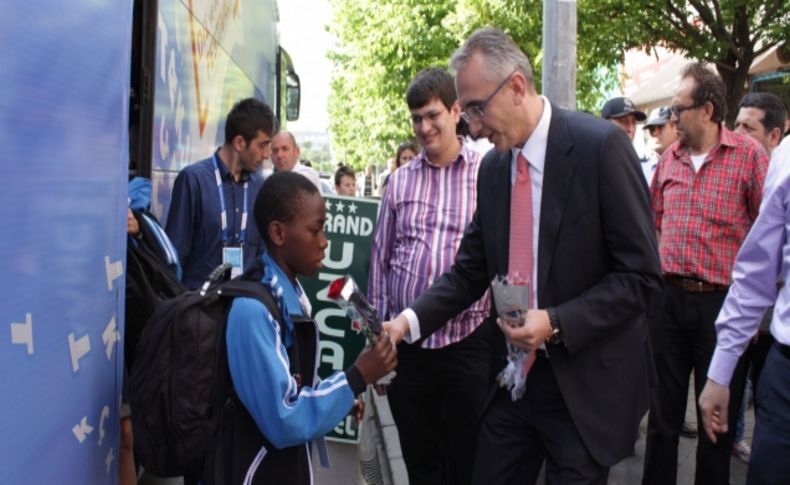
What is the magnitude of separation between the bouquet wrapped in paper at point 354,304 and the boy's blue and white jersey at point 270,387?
0.72ft

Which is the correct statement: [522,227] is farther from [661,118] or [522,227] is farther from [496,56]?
[661,118]

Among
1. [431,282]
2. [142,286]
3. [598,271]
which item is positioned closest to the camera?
[598,271]

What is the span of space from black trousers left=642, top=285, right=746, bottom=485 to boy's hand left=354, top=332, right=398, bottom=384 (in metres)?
2.35

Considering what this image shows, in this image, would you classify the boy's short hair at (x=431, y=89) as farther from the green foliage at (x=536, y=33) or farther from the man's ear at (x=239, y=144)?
the green foliage at (x=536, y=33)

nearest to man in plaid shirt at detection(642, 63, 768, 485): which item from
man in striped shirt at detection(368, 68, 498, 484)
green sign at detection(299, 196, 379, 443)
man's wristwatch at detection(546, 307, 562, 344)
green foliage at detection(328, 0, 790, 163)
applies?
man in striped shirt at detection(368, 68, 498, 484)

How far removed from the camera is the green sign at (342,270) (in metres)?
6.06

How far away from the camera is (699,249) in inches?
176

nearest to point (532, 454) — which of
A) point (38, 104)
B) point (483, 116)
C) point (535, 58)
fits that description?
point (483, 116)

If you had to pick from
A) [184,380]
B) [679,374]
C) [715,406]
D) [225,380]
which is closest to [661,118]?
[679,374]

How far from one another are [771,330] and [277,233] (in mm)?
1627

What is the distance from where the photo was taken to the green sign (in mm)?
6062

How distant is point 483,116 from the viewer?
288cm

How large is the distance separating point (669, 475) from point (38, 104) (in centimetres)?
370

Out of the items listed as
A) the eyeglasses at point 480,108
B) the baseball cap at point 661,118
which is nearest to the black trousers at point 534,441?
the eyeglasses at point 480,108
